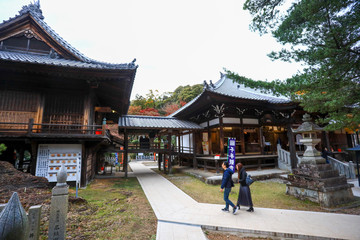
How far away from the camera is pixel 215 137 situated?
1446 cm

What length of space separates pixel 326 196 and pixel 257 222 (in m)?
3.38

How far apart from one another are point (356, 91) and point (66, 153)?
1094 cm

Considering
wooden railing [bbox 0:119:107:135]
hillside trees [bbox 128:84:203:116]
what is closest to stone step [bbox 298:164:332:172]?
wooden railing [bbox 0:119:107:135]

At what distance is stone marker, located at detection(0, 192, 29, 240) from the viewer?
158cm

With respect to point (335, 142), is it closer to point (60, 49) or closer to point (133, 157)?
point (60, 49)

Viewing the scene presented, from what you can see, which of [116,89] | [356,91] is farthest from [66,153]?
[356,91]

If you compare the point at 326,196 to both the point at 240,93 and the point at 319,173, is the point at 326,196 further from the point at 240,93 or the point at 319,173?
the point at 240,93

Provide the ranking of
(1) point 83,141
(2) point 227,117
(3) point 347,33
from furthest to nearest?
1. (2) point 227,117
2. (1) point 83,141
3. (3) point 347,33

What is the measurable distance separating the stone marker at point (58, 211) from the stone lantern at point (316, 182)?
25.7 ft

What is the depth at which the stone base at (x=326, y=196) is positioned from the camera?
19.4 feet

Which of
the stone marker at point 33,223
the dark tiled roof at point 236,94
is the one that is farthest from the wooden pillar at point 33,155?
the dark tiled roof at point 236,94

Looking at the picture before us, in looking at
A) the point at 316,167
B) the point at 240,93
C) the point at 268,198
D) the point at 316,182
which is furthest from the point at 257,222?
the point at 240,93

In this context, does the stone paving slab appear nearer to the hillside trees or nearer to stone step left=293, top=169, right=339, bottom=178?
stone step left=293, top=169, right=339, bottom=178

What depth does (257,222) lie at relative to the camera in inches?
177
